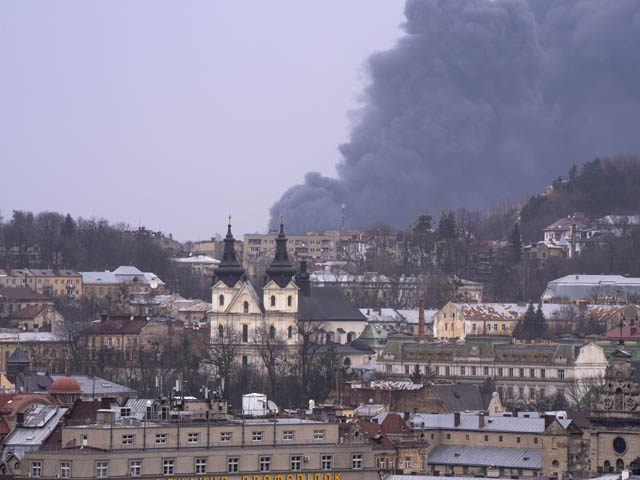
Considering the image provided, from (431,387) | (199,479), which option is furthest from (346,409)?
(199,479)

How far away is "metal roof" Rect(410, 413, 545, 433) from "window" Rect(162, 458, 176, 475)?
32576 mm

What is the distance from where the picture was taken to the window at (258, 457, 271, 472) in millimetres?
76875

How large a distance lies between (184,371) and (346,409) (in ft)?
94.0

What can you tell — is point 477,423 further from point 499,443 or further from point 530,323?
point 530,323

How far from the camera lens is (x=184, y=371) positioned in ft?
469

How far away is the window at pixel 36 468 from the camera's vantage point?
7344 centimetres

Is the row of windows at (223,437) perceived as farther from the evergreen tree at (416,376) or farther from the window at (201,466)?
the evergreen tree at (416,376)

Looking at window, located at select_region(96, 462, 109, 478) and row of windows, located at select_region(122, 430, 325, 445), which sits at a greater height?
row of windows, located at select_region(122, 430, 325, 445)

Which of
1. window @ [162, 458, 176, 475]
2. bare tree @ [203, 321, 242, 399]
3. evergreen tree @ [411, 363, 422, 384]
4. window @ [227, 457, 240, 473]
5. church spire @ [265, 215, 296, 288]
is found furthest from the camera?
church spire @ [265, 215, 296, 288]

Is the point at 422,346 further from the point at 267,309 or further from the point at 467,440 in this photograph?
the point at 467,440

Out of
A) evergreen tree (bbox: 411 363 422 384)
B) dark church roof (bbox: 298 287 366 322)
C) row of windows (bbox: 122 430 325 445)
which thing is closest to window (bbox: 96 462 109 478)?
row of windows (bbox: 122 430 325 445)

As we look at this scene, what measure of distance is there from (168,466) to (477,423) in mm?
35978

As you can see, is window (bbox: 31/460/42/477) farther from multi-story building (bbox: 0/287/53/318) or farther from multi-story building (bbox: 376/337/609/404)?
multi-story building (bbox: 0/287/53/318)

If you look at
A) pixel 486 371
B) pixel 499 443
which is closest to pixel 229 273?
pixel 486 371
